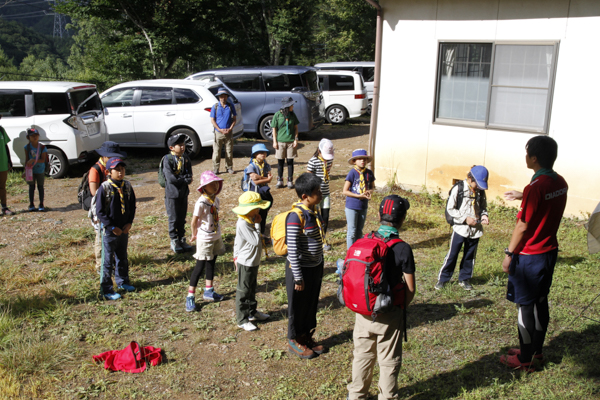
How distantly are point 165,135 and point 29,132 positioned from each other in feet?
12.5

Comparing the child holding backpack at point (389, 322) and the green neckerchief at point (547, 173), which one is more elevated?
the green neckerchief at point (547, 173)

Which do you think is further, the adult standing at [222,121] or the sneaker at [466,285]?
the adult standing at [222,121]

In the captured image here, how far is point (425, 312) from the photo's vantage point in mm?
5152

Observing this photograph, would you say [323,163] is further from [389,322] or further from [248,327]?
[389,322]

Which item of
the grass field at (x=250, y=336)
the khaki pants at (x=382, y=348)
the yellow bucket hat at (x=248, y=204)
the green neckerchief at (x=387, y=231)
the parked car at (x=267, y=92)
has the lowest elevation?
the grass field at (x=250, y=336)

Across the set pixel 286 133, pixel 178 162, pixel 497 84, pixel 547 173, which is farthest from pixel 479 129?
pixel 178 162

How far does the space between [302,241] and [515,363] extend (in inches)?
81.0

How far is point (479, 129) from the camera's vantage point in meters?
8.42

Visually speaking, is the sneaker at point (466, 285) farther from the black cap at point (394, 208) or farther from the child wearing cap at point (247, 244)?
the black cap at point (394, 208)

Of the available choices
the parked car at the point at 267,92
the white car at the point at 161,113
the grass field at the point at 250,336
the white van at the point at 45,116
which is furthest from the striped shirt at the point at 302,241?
the parked car at the point at 267,92

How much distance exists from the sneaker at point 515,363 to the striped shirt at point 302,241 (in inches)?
71.4

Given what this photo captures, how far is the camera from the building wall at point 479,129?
24.6 feet

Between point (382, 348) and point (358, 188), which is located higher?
point (358, 188)

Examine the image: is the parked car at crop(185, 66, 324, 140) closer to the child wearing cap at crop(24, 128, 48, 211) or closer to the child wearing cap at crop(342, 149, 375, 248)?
the child wearing cap at crop(24, 128, 48, 211)
